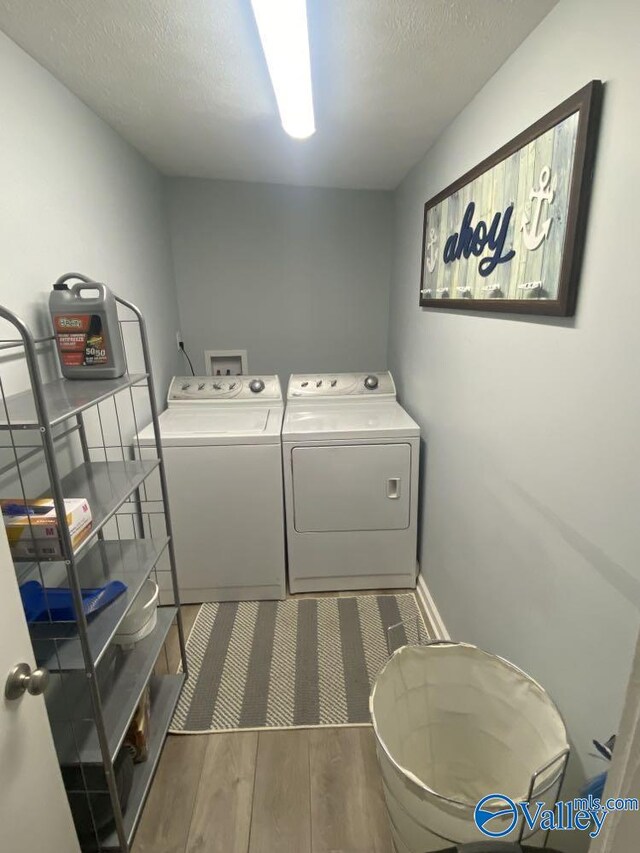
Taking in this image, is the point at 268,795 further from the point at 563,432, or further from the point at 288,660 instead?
the point at 563,432

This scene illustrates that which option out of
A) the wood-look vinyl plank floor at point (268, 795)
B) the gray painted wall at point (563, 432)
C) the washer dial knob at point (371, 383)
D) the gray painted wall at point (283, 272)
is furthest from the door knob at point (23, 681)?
the gray painted wall at point (283, 272)

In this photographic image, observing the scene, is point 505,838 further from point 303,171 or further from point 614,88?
point 303,171

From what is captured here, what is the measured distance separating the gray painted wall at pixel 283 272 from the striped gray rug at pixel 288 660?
5.64 ft

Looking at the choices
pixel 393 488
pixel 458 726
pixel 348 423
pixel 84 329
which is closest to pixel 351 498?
pixel 393 488

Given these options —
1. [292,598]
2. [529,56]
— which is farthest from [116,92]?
[292,598]

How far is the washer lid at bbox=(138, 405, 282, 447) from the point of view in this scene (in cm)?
203

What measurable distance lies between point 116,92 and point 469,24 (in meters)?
1.21

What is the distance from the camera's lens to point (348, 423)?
7.30 feet

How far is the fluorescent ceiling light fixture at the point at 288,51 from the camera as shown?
2.86ft

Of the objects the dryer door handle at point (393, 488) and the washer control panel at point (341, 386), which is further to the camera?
the washer control panel at point (341, 386)

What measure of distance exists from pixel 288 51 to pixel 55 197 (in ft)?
3.06

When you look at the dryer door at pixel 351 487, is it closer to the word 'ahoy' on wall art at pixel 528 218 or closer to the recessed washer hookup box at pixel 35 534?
the word 'ahoy' on wall art at pixel 528 218

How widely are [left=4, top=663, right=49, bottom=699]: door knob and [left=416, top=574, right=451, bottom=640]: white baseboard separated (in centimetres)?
163

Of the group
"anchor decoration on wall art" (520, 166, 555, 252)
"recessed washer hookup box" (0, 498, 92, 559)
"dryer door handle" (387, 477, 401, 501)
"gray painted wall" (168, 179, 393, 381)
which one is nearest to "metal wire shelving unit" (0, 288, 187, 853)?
"recessed washer hookup box" (0, 498, 92, 559)
